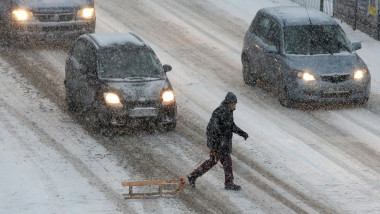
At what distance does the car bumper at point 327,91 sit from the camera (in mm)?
20531

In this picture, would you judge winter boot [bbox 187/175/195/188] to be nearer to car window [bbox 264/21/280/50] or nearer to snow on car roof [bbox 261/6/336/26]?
car window [bbox 264/21/280/50]

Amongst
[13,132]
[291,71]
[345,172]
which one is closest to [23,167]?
[13,132]

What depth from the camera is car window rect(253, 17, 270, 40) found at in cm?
2261

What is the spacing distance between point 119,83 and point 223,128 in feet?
11.9

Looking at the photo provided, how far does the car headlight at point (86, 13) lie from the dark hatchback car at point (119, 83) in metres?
4.66

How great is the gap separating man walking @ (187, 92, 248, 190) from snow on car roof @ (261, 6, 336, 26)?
6.77 metres

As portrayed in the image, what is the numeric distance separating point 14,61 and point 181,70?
401 cm

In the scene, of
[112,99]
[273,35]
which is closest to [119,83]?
[112,99]

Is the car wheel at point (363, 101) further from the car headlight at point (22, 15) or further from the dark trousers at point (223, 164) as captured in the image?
the car headlight at point (22, 15)

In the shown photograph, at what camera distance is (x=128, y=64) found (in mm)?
19344

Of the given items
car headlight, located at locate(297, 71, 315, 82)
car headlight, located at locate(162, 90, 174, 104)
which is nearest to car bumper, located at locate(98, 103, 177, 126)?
car headlight, located at locate(162, 90, 174, 104)

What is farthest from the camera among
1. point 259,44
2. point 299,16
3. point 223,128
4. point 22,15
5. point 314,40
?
point 22,15

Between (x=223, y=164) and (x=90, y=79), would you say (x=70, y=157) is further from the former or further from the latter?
(x=223, y=164)

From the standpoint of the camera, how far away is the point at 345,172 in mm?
16734
